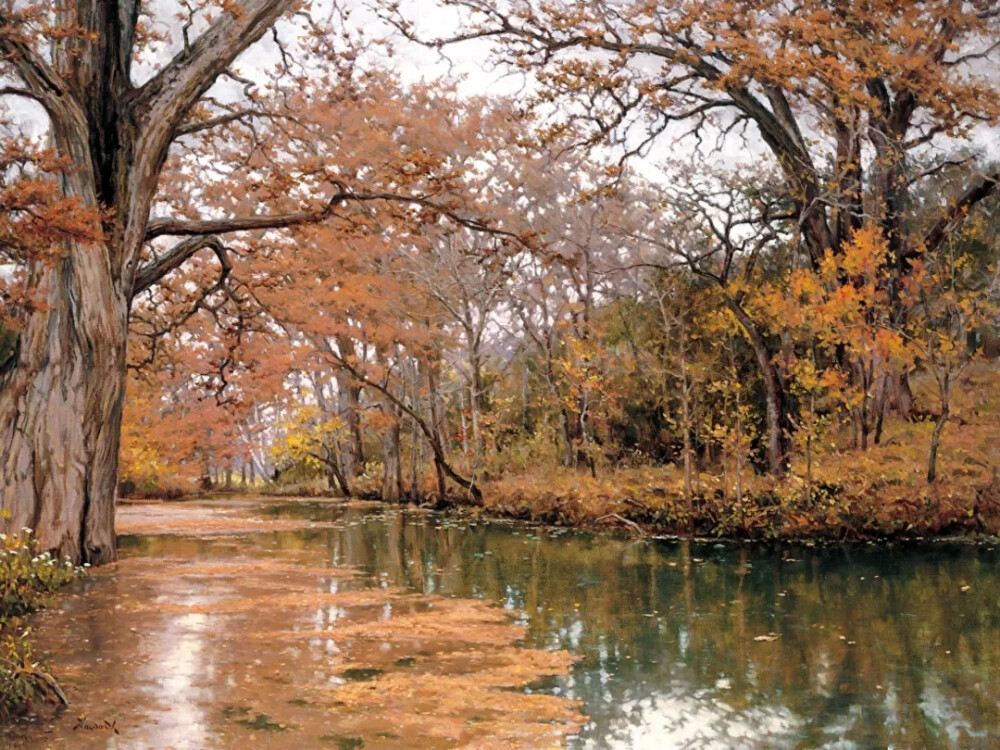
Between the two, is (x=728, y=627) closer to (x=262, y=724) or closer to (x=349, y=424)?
(x=262, y=724)

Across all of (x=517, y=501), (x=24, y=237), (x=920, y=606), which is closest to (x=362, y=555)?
(x=517, y=501)

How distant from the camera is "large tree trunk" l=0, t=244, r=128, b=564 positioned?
14.0 m

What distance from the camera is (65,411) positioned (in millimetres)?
14289

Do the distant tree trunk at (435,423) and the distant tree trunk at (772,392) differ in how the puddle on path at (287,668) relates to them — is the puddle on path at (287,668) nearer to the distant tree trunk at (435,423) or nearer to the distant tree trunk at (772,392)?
the distant tree trunk at (772,392)

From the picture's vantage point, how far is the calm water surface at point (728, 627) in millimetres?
7352

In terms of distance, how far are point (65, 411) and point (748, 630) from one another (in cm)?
884

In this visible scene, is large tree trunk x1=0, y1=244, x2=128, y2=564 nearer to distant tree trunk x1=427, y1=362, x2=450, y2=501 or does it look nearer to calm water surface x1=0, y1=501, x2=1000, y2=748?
calm water surface x1=0, y1=501, x2=1000, y2=748

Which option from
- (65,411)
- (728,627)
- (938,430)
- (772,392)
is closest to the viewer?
(728,627)

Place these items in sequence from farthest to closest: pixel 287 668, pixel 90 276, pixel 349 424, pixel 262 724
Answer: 1. pixel 349 424
2. pixel 90 276
3. pixel 287 668
4. pixel 262 724

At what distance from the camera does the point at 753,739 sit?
6.93 m

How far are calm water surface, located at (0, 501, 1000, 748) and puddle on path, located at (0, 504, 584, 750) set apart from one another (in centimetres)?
16

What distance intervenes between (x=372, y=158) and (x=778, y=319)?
12346mm
